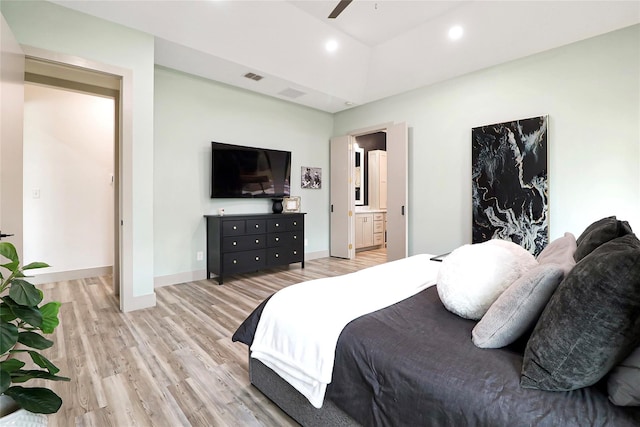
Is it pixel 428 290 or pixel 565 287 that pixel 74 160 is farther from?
pixel 565 287

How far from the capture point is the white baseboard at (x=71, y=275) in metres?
4.02

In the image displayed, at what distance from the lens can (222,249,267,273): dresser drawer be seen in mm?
4148

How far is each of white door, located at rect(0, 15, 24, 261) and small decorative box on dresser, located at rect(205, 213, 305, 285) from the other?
6.61ft

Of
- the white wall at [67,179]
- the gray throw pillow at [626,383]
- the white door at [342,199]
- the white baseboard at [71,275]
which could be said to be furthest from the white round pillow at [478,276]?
the white baseboard at [71,275]

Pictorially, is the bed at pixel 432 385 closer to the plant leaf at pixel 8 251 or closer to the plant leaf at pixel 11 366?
the plant leaf at pixel 11 366

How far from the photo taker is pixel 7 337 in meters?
0.92

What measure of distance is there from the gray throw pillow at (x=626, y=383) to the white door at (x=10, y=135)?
311 cm

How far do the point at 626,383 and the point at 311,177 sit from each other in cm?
516

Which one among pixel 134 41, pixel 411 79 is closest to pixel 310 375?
pixel 134 41

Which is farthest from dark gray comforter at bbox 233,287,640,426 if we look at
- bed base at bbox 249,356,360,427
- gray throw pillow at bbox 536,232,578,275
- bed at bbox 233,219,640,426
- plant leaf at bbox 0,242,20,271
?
plant leaf at bbox 0,242,20,271

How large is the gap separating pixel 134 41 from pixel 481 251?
3670 mm

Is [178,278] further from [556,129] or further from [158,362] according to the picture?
[556,129]

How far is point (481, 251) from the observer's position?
4.83 feet

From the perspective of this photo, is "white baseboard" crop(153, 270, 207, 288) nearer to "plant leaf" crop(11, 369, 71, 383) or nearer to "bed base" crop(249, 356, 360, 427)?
"bed base" crop(249, 356, 360, 427)
